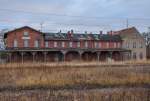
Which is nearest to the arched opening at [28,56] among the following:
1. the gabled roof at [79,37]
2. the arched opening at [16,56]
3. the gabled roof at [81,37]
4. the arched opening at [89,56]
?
the arched opening at [16,56]

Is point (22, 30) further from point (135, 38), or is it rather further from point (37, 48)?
point (135, 38)

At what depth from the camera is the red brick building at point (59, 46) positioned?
193ft

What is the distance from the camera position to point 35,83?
16156mm

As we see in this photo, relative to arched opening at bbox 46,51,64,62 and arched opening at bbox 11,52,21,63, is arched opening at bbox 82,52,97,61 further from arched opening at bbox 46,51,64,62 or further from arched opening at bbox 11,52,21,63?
arched opening at bbox 11,52,21,63

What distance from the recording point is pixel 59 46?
2482 inches

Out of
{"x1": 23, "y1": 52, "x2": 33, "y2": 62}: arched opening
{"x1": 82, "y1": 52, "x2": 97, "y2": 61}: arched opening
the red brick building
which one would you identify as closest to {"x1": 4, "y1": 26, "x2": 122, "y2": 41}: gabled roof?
the red brick building

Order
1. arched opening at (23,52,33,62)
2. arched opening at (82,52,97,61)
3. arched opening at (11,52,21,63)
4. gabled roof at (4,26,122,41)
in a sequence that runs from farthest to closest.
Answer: arched opening at (82,52,97,61), gabled roof at (4,26,122,41), arched opening at (23,52,33,62), arched opening at (11,52,21,63)

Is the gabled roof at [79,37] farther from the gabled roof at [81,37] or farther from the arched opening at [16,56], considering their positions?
the arched opening at [16,56]

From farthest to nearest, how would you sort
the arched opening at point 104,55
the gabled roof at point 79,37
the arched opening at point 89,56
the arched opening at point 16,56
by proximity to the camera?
the arched opening at point 104,55 < the arched opening at point 89,56 < the gabled roof at point 79,37 < the arched opening at point 16,56

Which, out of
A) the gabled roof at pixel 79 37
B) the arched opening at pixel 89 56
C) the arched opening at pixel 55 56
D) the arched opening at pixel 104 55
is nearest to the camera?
the arched opening at pixel 55 56

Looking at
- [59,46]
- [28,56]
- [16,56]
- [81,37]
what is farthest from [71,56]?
[16,56]

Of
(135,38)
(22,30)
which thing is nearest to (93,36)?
(135,38)

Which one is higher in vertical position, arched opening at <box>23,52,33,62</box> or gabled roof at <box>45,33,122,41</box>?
gabled roof at <box>45,33,122,41</box>

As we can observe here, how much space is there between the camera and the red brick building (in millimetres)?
58750
